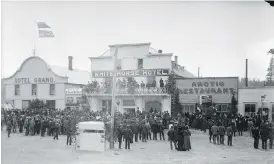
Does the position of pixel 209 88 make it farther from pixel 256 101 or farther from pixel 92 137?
pixel 92 137

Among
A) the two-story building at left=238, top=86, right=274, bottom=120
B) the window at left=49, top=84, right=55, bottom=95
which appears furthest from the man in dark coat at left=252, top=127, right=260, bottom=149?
the window at left=49, top=84, right=55, bottom=95

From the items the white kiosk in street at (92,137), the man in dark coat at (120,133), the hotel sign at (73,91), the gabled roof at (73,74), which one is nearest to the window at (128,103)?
the hotel sign at (73,91)

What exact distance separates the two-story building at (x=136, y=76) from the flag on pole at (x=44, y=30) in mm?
11954

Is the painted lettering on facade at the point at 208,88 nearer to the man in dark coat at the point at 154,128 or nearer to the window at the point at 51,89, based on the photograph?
the man in dark coat at the point at 154,128

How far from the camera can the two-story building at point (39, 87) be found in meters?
31.4

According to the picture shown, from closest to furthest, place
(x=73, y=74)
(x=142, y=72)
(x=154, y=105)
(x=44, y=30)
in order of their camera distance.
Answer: (x=44, y=30), (x=154, y=105), (x=142, y=72), (x=73, y=74)

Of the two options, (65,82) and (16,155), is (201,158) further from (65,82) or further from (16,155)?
(65,82)

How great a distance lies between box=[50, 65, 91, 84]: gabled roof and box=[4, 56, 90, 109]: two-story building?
0.87 metres

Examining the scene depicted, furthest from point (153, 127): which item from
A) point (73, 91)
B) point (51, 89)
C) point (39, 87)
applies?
point (39, 87)

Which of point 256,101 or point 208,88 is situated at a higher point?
point 208,88

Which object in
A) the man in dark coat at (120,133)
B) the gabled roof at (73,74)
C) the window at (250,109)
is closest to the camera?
the man in dark coat at (120,133)

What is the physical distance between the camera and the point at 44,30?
1691 centimetres

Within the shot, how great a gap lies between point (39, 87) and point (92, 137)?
58.9ft

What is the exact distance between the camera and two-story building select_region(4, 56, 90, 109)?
3144 centimetres
